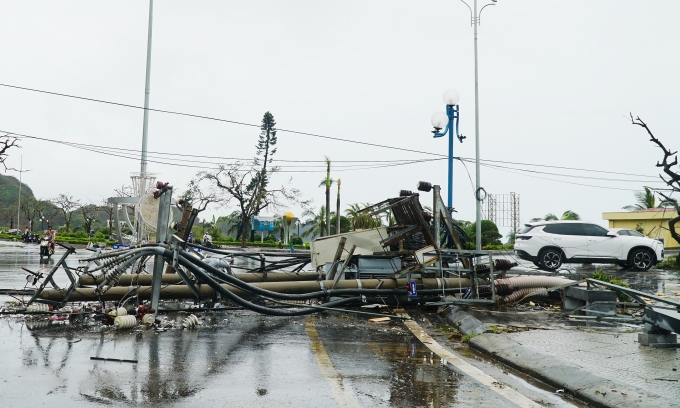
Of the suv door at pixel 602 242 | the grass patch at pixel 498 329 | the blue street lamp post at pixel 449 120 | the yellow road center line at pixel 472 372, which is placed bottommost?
the yellow road center line at pixel 472 372

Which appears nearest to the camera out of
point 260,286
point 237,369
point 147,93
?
point 237,369

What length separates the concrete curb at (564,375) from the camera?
16.0 feet

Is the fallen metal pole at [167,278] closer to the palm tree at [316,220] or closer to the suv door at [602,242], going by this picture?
the suv door at [602,242]

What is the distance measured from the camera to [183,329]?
27.5 ft

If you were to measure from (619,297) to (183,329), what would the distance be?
25.9 ft

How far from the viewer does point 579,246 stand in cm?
2089

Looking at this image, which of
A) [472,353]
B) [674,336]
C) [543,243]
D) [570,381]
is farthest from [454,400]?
[543,243]

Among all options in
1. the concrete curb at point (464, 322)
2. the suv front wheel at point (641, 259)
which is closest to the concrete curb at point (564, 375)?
the concrete curb at point (464, 322)

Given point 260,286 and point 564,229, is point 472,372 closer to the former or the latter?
point 260,286

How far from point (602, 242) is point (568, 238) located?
4.40 feet

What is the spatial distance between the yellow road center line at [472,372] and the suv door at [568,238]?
13.3 m

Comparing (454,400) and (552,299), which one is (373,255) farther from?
(454,400)

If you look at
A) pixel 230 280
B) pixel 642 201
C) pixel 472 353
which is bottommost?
pixel 472 353

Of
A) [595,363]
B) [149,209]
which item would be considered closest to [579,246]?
[149,209]
